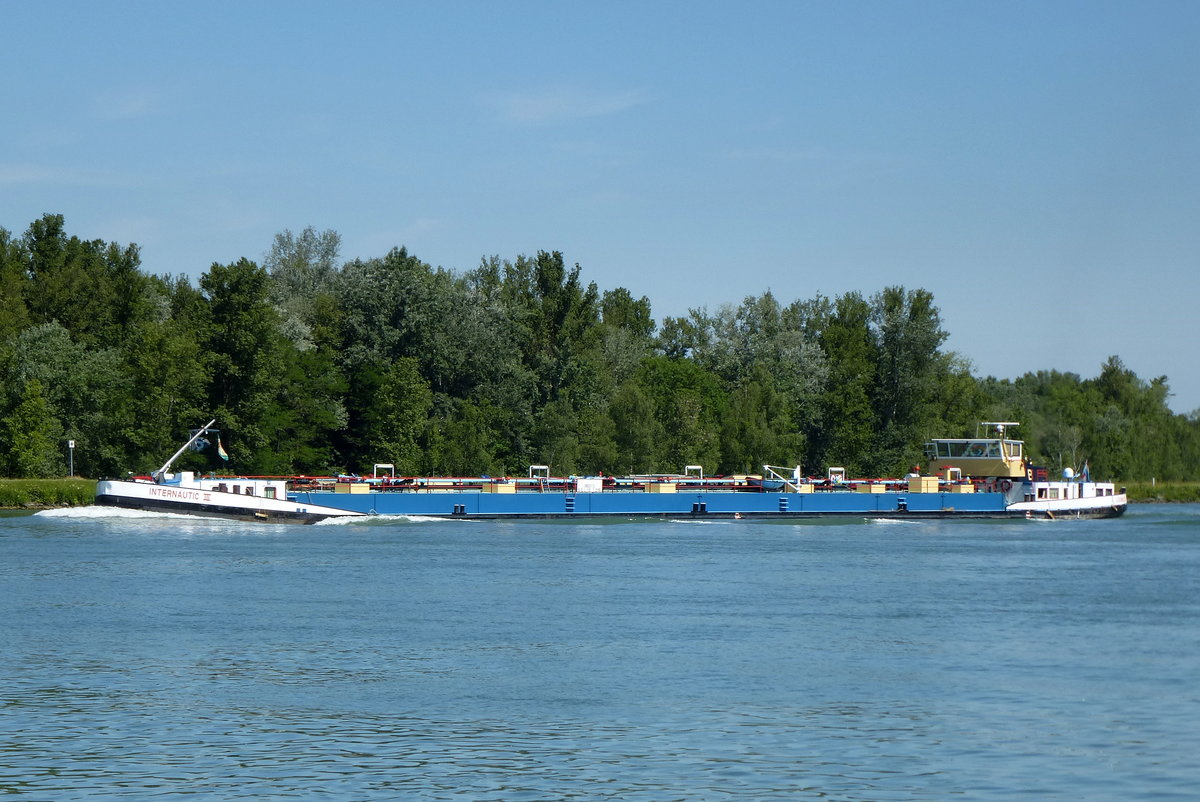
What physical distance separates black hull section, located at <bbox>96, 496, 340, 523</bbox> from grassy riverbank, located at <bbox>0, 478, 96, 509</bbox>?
1839 cm

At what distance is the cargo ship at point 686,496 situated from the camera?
79312 mm

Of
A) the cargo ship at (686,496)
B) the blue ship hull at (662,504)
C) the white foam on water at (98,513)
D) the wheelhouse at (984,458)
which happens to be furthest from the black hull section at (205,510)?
the wheelhouse at (984,458)

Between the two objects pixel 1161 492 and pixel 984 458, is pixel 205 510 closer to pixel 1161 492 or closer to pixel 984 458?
pixel 984 458

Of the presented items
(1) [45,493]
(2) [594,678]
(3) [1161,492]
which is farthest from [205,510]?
(3) [1161,492]

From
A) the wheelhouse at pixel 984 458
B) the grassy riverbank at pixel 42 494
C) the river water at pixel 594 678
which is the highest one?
the wheelhouse at pixel 984 458

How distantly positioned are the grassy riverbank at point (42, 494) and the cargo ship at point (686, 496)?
12.4m

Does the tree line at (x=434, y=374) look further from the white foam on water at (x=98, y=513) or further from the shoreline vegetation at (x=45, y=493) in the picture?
the white foam on water at (x=98, y=513)

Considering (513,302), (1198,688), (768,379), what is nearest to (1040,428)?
(768,379)

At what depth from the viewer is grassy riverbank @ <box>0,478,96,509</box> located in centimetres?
9162

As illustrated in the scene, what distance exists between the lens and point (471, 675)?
97.5ft

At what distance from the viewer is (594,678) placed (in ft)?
96.0

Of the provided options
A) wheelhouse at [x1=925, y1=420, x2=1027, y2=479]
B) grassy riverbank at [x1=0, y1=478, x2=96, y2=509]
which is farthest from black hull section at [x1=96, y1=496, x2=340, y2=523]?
wheelhouse at [x1=925, y1=420, x2=1027, y2=479]

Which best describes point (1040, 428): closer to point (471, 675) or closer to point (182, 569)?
point (182, 569)

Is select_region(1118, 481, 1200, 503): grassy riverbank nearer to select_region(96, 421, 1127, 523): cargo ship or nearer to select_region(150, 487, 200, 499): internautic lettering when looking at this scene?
select_region(96, 421, 1127, 523): cargo ship
